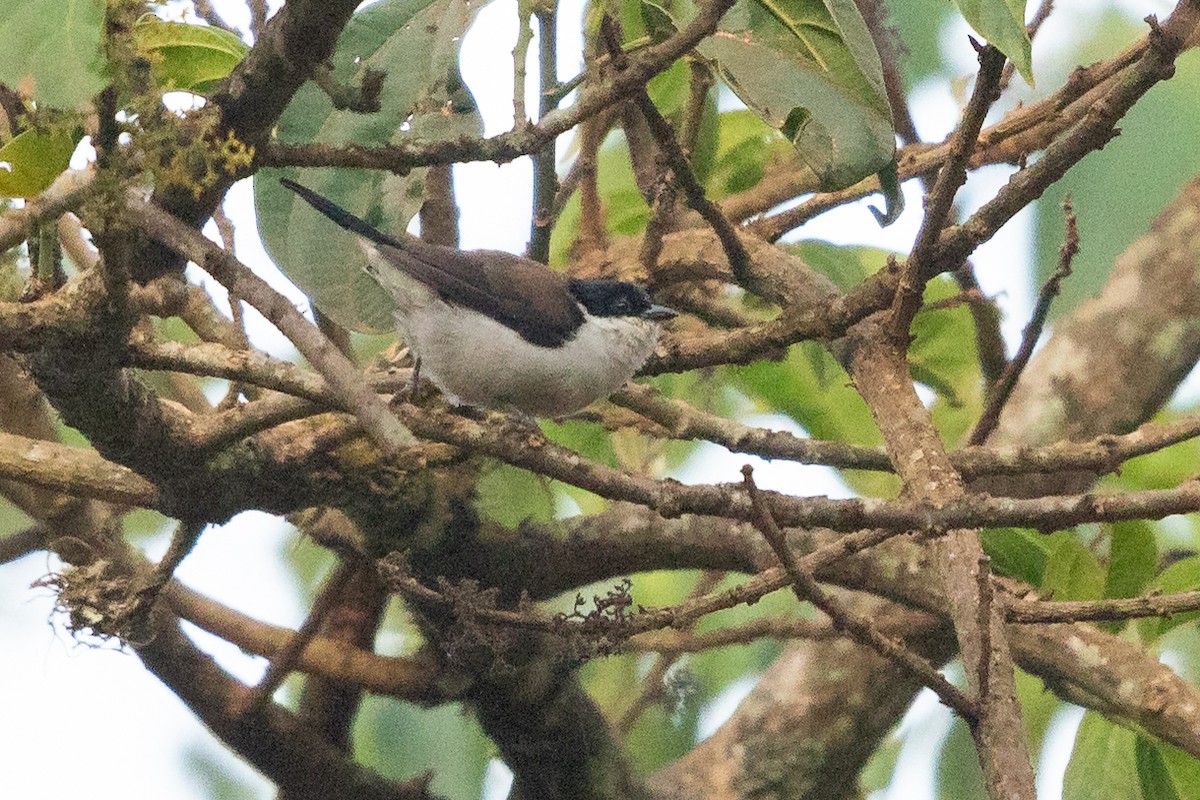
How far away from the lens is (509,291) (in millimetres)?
3494

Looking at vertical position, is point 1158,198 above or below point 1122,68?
above

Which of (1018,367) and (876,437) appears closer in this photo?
(1018,367)

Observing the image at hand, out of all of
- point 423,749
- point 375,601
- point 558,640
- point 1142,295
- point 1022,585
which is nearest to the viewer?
point 1022,585

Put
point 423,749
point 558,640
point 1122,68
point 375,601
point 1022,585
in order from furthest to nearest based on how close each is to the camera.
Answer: point 423,749 → point 375,601 → point 558,640 → point 1022,585 → point 1122,68

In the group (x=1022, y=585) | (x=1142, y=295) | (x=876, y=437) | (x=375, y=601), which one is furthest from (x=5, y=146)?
(x=1142, y=295)

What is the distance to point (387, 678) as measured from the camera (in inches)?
137

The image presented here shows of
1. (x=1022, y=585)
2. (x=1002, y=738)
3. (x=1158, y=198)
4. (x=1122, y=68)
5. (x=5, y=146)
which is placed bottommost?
(x=1002, y=738)

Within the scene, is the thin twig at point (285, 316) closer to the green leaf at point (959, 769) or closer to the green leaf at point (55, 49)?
the green leaf at point (55, 49)

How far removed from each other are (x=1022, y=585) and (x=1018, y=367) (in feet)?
1.69

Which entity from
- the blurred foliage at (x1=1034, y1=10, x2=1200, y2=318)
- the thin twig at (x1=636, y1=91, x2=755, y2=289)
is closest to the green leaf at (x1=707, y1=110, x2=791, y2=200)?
the blurred foliage at (x1=1034, y1=10, x2=1200, y2=318)

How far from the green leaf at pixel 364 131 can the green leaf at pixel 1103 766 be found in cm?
197

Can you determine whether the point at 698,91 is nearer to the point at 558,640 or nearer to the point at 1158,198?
the point at 558,640

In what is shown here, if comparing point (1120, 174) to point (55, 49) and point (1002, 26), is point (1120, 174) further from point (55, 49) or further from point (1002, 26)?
point (55, 49)

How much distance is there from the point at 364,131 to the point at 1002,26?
1.15 m
